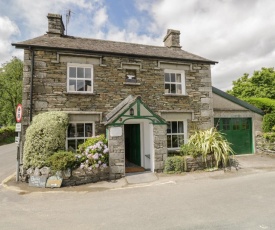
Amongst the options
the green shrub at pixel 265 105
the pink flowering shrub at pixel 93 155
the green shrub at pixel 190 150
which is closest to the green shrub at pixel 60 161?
the pink flowering shrub at pixel 93 155

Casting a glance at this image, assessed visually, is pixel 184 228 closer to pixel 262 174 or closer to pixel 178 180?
pixel 178 180

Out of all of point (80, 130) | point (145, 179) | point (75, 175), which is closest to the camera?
point (75, 175)

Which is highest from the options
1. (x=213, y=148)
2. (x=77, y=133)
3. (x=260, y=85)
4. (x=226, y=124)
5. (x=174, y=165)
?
(x=260, y=85)

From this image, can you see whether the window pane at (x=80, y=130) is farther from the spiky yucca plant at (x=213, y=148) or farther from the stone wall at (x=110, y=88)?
the spiky yucca plant at (x=213, y=148)

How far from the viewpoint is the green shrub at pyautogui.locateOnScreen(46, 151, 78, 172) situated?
7188 mm

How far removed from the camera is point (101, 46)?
10.8 meters

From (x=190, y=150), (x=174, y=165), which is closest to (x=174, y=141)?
(x=190, y=150)

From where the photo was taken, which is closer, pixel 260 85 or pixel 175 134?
pixel 175 134

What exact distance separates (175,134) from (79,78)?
5961mm

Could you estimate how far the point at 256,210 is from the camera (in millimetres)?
4711

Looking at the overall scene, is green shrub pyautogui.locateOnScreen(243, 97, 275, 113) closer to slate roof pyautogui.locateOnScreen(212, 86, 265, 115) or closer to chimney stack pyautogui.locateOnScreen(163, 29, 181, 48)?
slate roof pyautogui.locateOnScreen(212, 86, 265, 115)

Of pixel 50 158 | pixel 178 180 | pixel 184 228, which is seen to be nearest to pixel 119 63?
pixel 50 158

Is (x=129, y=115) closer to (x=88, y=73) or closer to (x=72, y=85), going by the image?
(x=88, y=73)

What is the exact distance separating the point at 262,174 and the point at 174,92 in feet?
19.1
